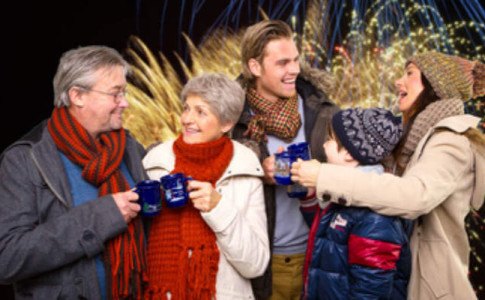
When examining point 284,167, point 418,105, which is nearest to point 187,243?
point 284,167

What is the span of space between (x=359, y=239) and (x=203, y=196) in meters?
0.57

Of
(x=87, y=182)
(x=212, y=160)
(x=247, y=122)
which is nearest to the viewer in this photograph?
(x=87, y=182)

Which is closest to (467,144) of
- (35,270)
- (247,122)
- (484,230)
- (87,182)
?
(247,122)

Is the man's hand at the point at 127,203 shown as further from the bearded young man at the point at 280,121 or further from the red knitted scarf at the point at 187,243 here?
the bearded young man at the point at 280,121

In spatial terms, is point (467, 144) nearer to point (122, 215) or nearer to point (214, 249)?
point (214, 249)

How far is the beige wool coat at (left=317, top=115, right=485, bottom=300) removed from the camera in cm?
170

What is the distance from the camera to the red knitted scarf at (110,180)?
168cm

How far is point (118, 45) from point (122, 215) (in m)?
2.69

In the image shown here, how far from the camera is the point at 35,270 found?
60.6 inches

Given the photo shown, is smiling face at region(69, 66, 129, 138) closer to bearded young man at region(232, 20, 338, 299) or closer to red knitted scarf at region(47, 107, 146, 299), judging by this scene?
red knitted scarf at region(47, 107, 146, 299)

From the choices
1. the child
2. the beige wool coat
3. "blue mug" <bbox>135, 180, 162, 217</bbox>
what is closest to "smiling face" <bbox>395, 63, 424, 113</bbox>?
the beige wool coat

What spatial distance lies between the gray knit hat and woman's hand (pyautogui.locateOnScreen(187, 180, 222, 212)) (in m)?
0.54

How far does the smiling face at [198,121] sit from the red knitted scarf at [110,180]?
0.28 meters

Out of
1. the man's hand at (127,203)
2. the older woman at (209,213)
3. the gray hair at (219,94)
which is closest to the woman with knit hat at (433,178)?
the older woman at (209,213)
